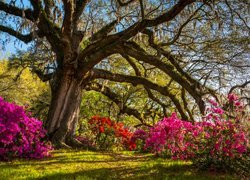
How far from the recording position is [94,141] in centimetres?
1670

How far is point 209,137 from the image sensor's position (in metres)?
9.00

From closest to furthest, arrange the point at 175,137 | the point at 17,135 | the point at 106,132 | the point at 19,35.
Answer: the point at 175,137, the point at 17,135, the point at 19,35, the point at 106,132

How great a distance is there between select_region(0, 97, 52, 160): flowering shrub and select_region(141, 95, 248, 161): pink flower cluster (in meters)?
3.79

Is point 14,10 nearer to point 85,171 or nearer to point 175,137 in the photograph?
point 85,171

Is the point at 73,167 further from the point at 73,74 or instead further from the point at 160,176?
the point at 73,74

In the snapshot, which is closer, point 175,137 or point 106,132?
point 175,137

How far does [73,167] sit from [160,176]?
8.09 feet

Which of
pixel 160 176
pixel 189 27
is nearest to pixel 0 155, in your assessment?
pixel 160 176

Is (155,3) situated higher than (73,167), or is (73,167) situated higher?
(155,3)

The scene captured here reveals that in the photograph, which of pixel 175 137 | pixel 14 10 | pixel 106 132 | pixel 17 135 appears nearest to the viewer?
pixel 175 137

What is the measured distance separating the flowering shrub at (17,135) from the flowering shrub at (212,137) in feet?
12.5

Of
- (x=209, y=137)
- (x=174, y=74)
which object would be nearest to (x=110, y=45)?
(x=174, y=74)

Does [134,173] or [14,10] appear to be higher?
[14,10]

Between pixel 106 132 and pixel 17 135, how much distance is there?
7.22 m
